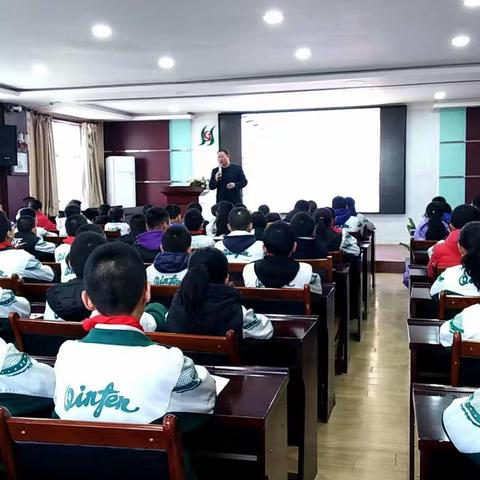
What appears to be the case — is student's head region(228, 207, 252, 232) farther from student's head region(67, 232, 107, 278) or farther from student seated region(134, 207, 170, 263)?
student's head region(67, 232, 107, 278)

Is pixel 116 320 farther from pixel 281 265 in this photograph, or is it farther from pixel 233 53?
pixel 233 53

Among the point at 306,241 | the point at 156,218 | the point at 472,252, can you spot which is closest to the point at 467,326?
the point at 472,252

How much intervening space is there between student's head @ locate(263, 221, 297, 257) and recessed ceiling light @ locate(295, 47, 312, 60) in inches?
144

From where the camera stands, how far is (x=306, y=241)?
389 cm

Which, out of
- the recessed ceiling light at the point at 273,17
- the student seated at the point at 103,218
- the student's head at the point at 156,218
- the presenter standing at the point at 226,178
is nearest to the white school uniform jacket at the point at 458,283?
the student's head at the point at 156,218

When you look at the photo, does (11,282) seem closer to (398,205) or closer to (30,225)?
(30,225)

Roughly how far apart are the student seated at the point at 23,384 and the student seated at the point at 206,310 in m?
0.63

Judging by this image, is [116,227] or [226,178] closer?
[116,227]

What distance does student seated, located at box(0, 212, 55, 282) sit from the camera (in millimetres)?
3410

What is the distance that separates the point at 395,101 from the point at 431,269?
7133 mm

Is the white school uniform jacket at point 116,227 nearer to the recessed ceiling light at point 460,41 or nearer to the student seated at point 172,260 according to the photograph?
the student seated at point 172,260

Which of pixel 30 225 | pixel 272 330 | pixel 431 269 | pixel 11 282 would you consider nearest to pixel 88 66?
pixel 30 225

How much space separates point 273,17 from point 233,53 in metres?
1.38

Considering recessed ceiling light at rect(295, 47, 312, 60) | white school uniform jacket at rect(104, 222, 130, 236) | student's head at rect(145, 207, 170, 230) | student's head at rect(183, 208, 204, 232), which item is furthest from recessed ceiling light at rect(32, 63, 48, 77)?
student's head at rect(145, 207, 170, 230)
